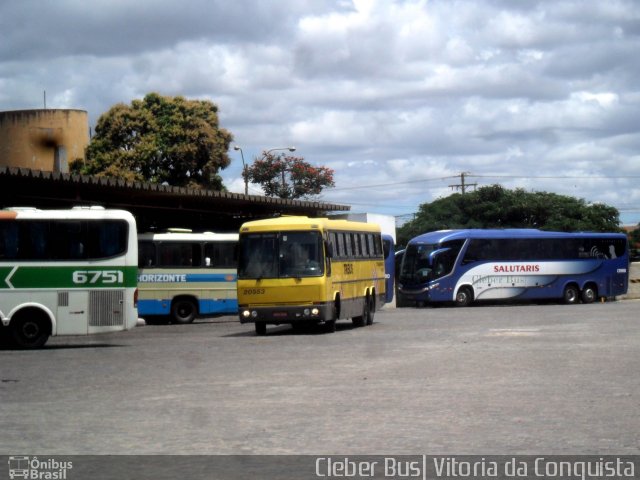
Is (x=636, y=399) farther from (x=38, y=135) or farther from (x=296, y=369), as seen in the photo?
(x=38, y=135)

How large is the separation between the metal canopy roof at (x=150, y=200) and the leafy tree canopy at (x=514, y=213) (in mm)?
36379

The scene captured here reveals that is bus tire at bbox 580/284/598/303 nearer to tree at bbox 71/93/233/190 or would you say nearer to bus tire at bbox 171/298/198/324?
tree at bbox 71/93/233/190

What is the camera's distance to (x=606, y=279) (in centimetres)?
5209

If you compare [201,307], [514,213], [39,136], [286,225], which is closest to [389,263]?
[201,307]

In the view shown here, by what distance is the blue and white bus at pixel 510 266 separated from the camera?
158 feet

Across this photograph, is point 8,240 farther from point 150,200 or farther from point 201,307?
point 150,200

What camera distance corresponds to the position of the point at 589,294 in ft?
169

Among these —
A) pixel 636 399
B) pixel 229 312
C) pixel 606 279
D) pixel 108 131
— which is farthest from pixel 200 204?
pixel 636 399

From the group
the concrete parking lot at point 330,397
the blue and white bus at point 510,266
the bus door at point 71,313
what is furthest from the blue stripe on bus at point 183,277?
the blue and white bus at point 510,266

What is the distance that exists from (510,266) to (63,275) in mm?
30123

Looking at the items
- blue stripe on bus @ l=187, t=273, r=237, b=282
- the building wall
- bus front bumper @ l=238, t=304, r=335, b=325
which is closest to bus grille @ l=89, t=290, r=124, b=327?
bus front bumper @ l=238, t=304, r=335, b=325

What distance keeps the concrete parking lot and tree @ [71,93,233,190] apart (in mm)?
27974

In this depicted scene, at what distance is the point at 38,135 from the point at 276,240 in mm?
31195

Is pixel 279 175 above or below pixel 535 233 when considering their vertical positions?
above
